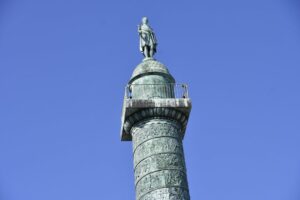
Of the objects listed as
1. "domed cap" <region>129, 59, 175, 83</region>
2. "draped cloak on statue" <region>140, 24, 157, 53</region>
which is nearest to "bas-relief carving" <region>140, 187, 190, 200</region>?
"domed cap" <region>129, 59, 175, 83</region>

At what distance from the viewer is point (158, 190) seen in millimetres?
11133

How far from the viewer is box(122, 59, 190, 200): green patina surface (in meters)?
11.2

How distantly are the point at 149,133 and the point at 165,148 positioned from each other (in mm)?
490

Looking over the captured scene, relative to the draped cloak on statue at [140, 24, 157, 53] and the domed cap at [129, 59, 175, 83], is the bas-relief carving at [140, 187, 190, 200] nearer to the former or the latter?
the domed cap at [129, 59, 175, 83]

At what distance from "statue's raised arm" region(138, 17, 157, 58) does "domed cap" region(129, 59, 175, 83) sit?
44 cm

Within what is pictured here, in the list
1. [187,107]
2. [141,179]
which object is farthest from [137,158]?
[187,107]

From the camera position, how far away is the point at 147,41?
13.6 meters

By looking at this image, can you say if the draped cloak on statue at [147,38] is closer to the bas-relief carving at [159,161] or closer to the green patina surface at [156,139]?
the green patina surface at [156,139]

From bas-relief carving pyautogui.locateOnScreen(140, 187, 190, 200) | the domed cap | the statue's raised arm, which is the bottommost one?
bas-relief carving pyautogui.locateOnScreen(140, 187, 190, 200)

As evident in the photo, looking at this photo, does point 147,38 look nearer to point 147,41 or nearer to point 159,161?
point 147,41

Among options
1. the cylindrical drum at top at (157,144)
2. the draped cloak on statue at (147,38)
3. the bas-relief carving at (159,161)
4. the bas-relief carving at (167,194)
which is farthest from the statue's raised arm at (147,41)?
the bas-relief carving at (167,194)

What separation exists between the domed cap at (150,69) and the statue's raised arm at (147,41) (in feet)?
1.44

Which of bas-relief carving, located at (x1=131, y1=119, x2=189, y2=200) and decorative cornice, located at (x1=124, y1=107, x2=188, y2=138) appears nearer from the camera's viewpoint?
bas-relief carving, located at (x1=131, y1=119, x2=189, y2=200)

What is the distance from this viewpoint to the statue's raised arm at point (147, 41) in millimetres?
13611
